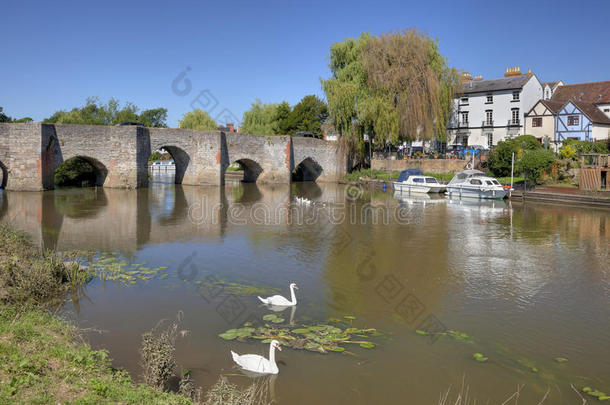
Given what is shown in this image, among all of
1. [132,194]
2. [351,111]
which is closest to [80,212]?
[132,194]

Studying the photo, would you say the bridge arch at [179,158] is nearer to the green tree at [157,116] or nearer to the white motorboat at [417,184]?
the white motorboat at [417,184]

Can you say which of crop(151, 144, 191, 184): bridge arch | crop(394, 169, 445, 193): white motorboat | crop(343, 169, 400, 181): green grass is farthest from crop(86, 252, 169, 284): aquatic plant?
crop(343, 169, 400, 181): green grass

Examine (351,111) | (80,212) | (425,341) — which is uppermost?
(351,111)

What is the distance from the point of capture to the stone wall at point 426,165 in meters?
36.6

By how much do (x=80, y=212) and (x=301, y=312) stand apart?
49.8 ft

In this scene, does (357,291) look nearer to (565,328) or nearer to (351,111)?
(565,328)

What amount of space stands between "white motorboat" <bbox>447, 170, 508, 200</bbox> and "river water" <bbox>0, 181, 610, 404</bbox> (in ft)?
21.3

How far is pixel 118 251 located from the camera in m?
13.0

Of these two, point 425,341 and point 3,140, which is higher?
point 3,140

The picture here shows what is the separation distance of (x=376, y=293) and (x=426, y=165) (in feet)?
99.0

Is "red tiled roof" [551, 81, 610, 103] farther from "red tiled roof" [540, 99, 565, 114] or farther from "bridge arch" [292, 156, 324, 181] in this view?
"bridge arch" [292, 156, 324, 181]

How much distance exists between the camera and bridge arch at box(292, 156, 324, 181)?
1716 inches

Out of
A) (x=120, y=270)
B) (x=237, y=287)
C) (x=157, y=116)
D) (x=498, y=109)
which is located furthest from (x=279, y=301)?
(x=157, y=116)

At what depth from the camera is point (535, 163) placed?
28.6m
